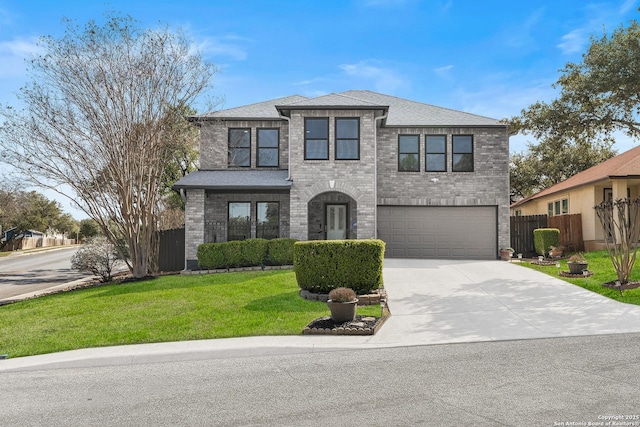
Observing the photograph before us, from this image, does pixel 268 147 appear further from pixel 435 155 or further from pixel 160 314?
pixel 160 314

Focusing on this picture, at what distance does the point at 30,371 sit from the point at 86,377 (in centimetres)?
131

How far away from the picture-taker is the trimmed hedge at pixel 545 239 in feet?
67.7

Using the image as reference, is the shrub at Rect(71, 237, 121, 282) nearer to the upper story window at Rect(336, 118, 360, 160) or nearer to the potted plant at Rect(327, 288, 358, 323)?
the upper story window at Rect(336, 118, 360, 160)

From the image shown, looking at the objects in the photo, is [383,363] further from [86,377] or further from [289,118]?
[289,118]

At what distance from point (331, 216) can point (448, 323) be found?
1157 centimetres

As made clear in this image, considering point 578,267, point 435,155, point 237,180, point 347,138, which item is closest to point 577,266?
point 578,267

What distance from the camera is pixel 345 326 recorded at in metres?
8.99

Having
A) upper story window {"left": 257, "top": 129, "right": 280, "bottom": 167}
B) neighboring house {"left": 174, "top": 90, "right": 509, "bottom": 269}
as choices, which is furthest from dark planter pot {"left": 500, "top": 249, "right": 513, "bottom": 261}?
upper story window {"left": 257, "top": 129, "right": 280, "bottom": 167}

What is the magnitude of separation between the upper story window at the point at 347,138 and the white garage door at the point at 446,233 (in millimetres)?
3139

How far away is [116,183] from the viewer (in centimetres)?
Answer: 1766

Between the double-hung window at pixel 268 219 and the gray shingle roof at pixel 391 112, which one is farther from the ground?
the gray shingle roof at pixel 391 112

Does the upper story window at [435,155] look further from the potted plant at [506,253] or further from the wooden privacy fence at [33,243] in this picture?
the wooden privacy fence at [33,243]

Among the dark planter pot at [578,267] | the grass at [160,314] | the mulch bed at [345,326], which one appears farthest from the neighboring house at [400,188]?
the mulch bed at [345,326]

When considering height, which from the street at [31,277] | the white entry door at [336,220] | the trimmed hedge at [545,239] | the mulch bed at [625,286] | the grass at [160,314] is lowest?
the street at [31,277]
